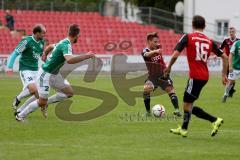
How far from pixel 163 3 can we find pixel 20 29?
15.8m

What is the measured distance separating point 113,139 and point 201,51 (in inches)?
89.8

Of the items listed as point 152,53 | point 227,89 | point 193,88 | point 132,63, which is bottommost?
point 132,63

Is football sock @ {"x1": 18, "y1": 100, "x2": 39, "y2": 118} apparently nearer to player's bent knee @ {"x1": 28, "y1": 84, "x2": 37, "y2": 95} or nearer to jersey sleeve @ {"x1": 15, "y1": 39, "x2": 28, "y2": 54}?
player's bent knee @ {"x1": 28, "y1": 84, "x2": 37, "y2": 95}

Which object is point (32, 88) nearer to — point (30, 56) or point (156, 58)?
point (30, 56)

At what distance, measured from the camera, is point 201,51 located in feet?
39.4

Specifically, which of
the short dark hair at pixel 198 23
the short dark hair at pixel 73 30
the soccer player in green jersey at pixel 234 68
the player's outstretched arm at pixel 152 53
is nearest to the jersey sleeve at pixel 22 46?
the short dark hair at pixel 73 30

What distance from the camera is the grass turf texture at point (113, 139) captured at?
10.4 meters

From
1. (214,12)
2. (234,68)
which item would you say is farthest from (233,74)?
(214,12)

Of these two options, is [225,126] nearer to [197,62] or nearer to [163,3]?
[197,62]

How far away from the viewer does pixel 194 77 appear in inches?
475

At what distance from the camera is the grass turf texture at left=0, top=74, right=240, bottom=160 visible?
408 inches

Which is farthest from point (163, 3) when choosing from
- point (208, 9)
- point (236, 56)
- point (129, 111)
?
point (129, 111)

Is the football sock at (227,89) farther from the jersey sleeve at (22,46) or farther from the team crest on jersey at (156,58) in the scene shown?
the jersey sleeve at (22,46)

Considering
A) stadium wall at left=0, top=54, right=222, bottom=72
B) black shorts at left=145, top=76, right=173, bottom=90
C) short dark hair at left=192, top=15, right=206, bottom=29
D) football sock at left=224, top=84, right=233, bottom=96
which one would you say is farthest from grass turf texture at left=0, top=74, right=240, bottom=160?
stadium wall at left=0, top=54, right=222, bottom=72
